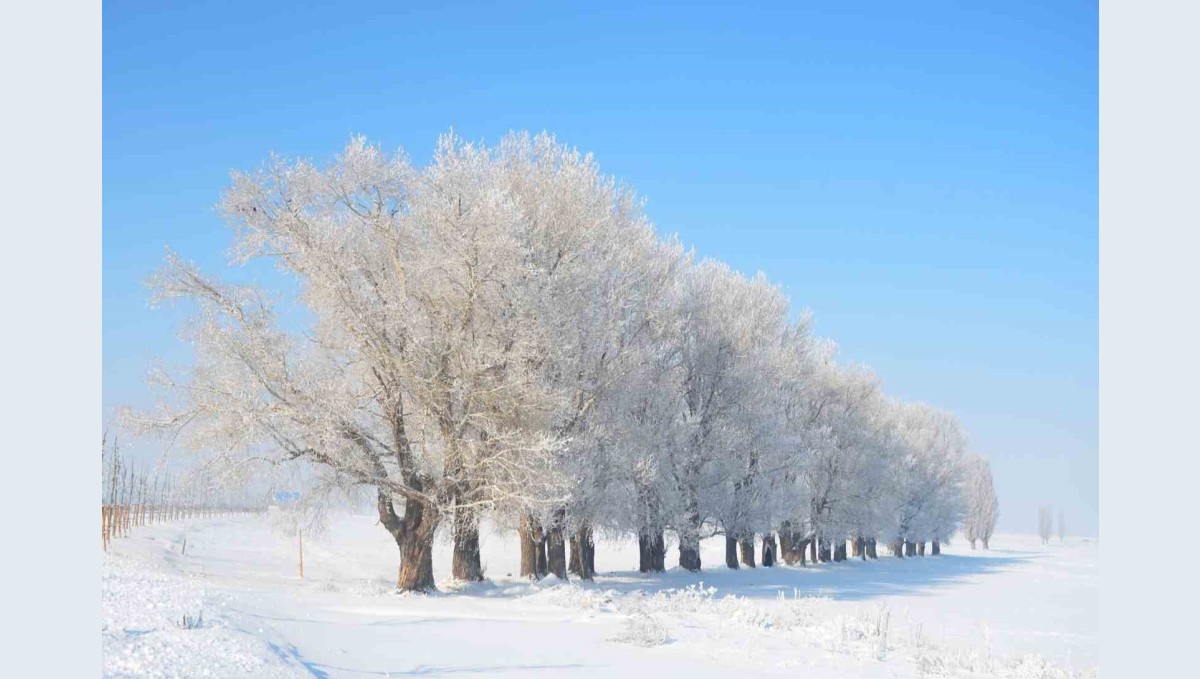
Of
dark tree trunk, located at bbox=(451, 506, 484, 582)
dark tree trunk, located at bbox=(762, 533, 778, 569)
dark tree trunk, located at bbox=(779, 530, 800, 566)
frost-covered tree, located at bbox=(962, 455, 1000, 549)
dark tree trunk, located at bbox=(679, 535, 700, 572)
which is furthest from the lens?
frost-covered tree, located at bbox=(962, 455, 1000, 549)

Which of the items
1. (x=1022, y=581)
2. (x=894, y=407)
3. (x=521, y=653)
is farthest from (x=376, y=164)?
(x=894, y=407)

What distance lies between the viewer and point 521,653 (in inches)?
511

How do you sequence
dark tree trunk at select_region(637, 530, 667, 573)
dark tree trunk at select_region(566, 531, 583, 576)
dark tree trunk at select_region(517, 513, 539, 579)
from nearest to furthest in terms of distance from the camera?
1. dark tree trunk at select_region(517, 513, 539, 579)
2. dark tree trunk at select_region(566, 531, 583, 576)
3. dark tree trunk at select_region(637, 530, 667, 573)

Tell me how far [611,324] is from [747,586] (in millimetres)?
14646

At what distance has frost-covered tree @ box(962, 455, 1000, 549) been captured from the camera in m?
121

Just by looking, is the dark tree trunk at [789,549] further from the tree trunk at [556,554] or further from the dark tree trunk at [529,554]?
the dark tree trunk at [529,554]

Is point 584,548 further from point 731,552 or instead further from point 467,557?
point 731,552

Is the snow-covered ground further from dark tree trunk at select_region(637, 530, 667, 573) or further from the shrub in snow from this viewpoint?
dark tree trunk at select_region(637, 530, 667, 573)

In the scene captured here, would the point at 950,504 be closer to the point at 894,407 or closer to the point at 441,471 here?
the point at 894,407

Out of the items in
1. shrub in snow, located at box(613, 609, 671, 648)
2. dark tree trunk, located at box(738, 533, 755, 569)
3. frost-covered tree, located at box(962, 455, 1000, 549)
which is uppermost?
shrub in snow, located at box(613, 609, 671, 648)

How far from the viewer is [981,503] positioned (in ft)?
424

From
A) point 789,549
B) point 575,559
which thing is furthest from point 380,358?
point 789,549

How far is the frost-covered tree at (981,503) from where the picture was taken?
398 ft

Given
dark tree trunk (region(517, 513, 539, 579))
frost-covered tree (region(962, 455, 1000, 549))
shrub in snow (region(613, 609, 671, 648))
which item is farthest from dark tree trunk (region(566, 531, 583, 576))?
frost-covered tree (region(962, 455, 1000, 549))
